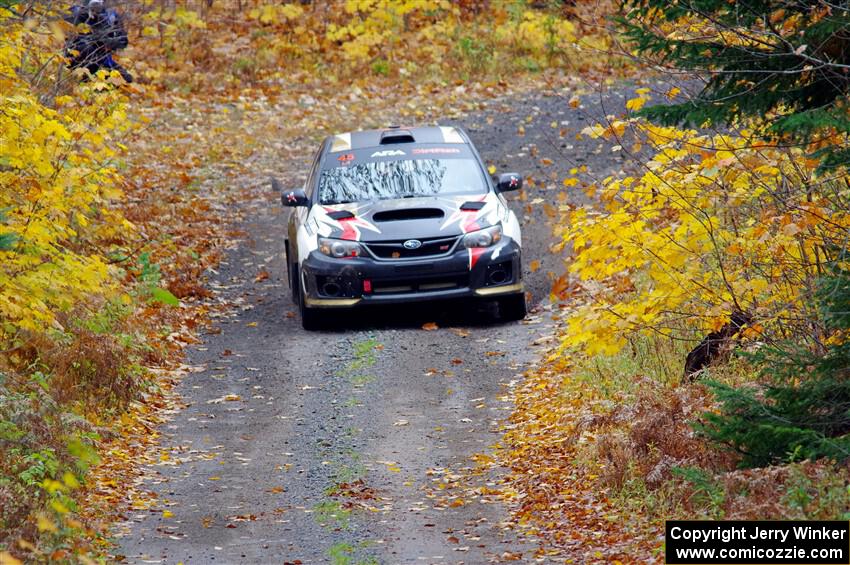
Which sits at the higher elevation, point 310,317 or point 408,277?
point 408,277

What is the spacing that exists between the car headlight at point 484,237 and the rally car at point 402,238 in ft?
0.03

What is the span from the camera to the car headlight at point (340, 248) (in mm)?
12320

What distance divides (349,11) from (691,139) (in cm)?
2007

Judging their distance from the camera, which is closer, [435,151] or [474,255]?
[474,255]

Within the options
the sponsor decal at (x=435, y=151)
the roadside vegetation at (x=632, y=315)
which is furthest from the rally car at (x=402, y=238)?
the roadside vegetation at (x=632, y=315)

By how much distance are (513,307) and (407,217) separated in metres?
1.54

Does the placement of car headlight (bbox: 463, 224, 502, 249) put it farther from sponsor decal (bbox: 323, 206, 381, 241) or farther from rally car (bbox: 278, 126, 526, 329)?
sponsor decal (bbox: 323, 206, 381, 241)

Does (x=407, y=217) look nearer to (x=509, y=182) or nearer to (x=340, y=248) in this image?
(x=340, y=248)

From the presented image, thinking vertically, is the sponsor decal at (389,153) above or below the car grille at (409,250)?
above

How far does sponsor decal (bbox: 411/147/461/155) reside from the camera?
1352 cm

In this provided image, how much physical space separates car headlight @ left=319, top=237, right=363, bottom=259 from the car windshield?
0.70 metres

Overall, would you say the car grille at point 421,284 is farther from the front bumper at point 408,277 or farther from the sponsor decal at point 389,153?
the sponsor decal at point 389,153

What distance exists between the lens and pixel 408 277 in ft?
40.0

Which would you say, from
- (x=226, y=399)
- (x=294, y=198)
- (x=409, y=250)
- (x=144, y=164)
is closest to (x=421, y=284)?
(x=409, y=250)
